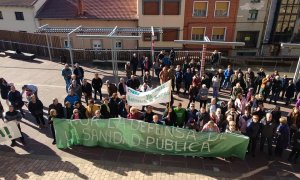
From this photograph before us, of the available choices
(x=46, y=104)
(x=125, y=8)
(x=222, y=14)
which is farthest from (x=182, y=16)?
(x=46, y=104)

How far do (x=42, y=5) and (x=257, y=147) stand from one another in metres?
24.8

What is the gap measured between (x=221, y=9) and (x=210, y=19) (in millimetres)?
1326

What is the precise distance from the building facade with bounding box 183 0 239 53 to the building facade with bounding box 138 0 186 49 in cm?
67

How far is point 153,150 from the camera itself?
385 inches

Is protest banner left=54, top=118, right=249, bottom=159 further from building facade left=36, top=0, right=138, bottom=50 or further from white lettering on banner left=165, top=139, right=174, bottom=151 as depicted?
building facade left=36, top=0, right=138, bottom=50

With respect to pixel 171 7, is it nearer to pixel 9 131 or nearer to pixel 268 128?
pixel 268 128

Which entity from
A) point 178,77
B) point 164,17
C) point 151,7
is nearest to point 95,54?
point 178,77

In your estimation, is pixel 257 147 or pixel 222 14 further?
pixel 222 14

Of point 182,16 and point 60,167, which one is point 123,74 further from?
point 182,16

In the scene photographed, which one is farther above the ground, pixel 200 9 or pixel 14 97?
pixel 200 9

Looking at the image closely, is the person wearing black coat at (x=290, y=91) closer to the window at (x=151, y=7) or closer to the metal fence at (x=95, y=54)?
the metal fence at (x=95, y=54)

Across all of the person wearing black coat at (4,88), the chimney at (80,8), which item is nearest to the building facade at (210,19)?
the chimney at (80,8)

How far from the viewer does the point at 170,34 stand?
88.3 feet

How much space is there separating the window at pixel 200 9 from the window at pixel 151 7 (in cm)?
354
